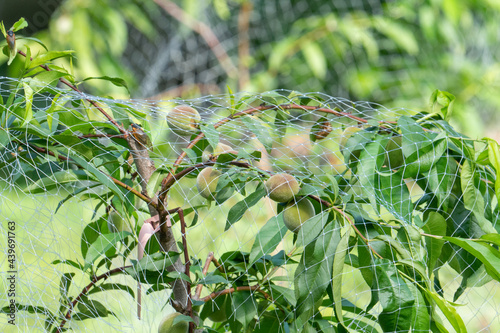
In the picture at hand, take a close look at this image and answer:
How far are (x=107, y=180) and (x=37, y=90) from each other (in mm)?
115

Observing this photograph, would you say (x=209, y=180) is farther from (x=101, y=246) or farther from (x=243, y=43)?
(x=243, y=43)

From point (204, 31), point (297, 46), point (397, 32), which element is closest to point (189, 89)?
point (204, 31)

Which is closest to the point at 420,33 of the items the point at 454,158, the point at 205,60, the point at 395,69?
the point at 395,69

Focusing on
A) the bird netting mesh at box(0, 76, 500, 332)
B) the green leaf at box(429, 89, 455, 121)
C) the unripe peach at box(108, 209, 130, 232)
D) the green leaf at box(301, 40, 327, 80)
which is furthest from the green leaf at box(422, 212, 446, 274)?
the green leaf at box(301, 40, 327, 80)

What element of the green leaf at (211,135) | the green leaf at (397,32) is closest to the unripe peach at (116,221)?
the green leaf at (211,135)

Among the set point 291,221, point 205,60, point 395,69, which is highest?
point 291,221

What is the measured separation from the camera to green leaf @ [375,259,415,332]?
297 mm

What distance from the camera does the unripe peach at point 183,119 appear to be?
15.6 inches

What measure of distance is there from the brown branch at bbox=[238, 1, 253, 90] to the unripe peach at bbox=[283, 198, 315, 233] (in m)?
1.29

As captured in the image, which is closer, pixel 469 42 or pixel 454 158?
pixel 454 158

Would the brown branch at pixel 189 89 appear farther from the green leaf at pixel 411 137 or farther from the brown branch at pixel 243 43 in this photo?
the green leaf at pixel 411 137

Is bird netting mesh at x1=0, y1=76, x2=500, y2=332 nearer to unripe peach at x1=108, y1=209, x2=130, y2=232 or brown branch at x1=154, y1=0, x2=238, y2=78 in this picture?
unripe peach at x1=108, y1=209, x2=130, y2=232

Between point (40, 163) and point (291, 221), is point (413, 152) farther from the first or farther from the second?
point (40, 163)

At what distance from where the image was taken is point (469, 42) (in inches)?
68.7
